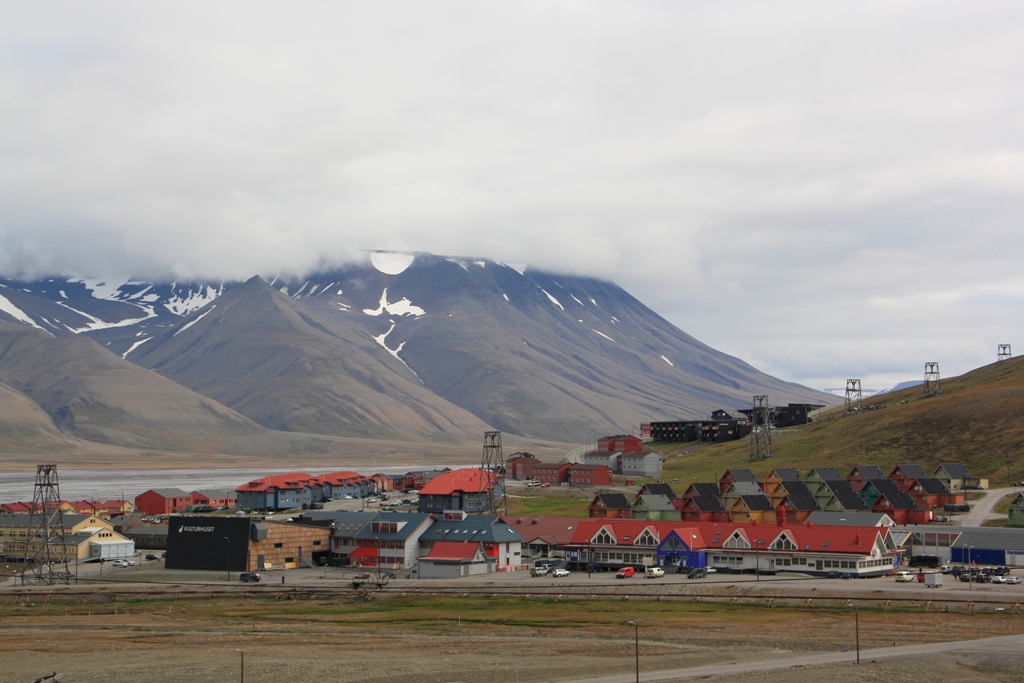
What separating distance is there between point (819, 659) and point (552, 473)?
12318cm

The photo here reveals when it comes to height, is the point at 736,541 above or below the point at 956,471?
below

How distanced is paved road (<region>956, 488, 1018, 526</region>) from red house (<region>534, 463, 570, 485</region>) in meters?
65.3

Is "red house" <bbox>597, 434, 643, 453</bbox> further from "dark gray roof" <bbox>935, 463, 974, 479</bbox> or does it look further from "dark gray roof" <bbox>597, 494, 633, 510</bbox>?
"dark gray roof" <bbox>597, 494, 633, 510</bbox>

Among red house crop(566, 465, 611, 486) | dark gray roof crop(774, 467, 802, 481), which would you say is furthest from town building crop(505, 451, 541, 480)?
dark gray roof crop(774, 467, 802, 481)

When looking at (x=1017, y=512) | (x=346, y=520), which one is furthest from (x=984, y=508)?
(x=346, y=520)

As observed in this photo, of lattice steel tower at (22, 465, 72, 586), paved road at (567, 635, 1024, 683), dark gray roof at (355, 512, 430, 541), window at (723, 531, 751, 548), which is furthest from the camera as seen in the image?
dark gray roof at (355, 512, 430, 541)

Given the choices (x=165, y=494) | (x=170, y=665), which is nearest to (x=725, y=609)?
(x=170, y=665)

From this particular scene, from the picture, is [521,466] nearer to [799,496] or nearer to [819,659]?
[799,496]

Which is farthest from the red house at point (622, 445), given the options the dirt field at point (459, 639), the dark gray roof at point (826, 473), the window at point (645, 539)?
the dirt field at point (459, 639)

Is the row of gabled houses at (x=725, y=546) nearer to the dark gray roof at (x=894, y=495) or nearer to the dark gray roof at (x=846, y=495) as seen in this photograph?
the dark gray roof at (x=894, y=495)

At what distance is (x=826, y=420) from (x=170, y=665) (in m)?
158

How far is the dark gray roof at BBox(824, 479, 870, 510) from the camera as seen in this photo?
10706 cm

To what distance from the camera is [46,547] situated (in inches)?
3725

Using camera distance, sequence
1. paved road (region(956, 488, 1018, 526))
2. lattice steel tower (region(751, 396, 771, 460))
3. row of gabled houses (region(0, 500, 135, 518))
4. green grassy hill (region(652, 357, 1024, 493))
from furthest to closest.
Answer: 1. lattice steel tower (region(751, 396, 771, 460))
2. green grassy hill (region(652, 357, 1024, 493))
3. row of gabled houses (region(0, 500, 135, 518))
4. paved road (region(956, 488, 1018, 526))
